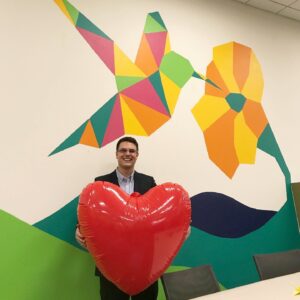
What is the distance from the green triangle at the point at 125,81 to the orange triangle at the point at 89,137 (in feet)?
1.29

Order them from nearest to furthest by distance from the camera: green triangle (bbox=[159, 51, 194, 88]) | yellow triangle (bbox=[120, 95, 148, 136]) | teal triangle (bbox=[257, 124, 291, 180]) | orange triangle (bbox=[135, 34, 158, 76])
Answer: yellow triangle (bbox=[120, 95, 148, 136])
orange triangle (bbox=[135, 34, 158, 76])
green triangle (bbox=[159, 51, 194, 88])
teal triangle (bbox=[257, 124, 291, 180])

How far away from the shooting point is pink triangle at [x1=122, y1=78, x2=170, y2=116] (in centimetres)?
241

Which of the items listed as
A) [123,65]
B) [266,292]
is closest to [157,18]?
[123,65]

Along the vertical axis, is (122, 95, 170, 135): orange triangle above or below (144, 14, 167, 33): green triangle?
below

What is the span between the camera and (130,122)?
237 cm

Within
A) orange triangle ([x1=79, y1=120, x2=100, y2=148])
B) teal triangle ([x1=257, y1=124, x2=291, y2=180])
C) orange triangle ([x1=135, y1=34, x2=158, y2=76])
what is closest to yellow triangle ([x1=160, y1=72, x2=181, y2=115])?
orange triangle ([x1=135, y1=34, x2=158, y2=76])

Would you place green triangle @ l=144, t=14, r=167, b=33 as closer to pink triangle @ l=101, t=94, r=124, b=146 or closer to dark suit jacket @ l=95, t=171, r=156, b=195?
pink triangle @ l=101, t=94, r=124, b=146

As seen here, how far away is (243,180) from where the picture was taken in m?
2.87

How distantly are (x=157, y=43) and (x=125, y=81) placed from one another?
0.48 meters

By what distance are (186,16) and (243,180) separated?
1.60 meters

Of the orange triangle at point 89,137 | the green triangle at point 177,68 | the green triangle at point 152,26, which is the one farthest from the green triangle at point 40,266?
the green triangle at point 152,26

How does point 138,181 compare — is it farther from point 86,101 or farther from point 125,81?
point 125,81

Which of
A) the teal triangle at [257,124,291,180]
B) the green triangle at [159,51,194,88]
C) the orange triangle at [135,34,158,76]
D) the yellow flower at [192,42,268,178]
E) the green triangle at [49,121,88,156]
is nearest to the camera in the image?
the green triangle at [49,121,88,156]

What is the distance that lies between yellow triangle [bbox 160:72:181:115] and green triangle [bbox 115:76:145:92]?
10.0 inches
